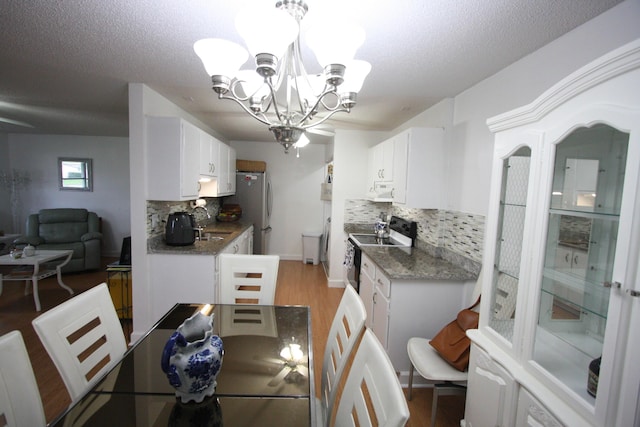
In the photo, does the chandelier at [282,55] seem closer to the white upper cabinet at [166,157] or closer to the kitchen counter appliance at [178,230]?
the white upper cabinet at [166,157]

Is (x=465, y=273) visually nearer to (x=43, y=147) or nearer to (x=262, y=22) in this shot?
(x=262, y=22)

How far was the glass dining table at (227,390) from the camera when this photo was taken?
95 centimetres

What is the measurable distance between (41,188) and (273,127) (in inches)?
256

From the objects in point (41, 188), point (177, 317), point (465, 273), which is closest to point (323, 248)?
point (465, 273)

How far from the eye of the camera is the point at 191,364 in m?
0.98

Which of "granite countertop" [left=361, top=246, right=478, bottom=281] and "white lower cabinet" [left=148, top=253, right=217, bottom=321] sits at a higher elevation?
"granite countertop" [left=361, top=246, right=478, bottom=281]

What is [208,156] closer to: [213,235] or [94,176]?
[213,235]

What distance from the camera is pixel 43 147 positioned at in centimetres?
541

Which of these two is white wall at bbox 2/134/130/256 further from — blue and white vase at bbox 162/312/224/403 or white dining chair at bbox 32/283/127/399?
blue and white vase at bbox 162/312/224/403

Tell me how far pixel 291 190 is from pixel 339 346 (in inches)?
178

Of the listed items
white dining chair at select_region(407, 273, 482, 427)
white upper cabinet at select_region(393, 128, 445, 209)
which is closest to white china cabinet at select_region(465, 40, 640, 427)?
white dining chair at select_region(407, 273, 482, 427)

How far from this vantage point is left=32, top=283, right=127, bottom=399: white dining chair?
1148mm

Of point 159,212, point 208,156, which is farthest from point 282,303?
point 208,156

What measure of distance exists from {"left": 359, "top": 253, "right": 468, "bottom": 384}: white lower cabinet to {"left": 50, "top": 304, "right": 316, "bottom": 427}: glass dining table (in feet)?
3.12
